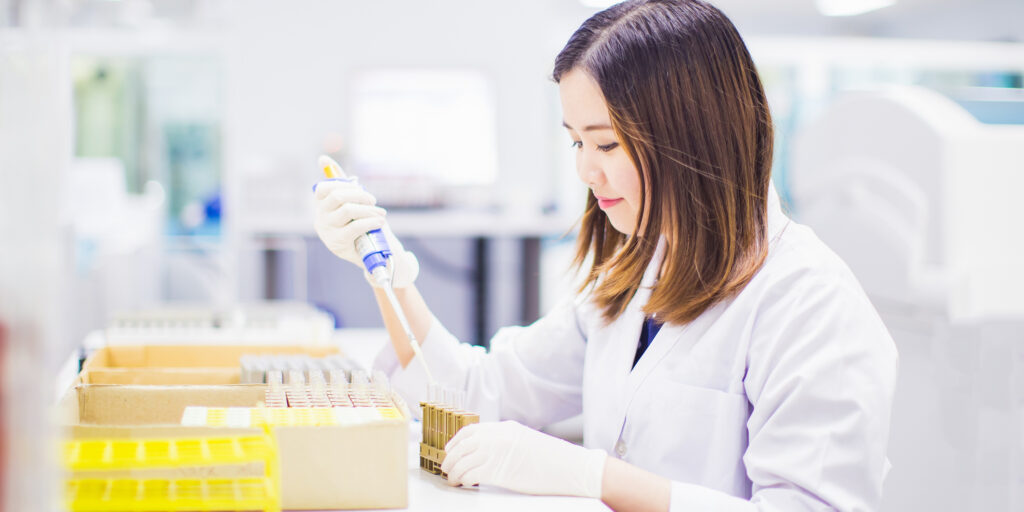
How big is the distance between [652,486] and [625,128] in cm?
40

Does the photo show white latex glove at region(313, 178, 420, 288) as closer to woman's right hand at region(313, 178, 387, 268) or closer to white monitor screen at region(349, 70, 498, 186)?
woman's right hand at region(313, 178, 387, 268)

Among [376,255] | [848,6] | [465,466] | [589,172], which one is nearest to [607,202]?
[589,172]

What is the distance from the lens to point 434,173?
14.4ft

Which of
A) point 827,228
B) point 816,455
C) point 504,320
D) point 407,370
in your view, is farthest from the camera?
point 504,320

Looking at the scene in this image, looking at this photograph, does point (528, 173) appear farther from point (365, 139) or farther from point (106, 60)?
point (106, 60)

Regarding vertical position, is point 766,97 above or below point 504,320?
above

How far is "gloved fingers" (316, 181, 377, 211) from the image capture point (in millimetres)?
1071

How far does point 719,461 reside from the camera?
3.18 ft

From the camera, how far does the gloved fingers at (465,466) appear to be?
836mm

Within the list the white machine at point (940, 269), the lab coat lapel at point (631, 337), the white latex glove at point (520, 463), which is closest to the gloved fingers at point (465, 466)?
the white latex glove at point (520, 463)

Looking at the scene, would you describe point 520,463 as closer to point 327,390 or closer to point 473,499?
point 473,499

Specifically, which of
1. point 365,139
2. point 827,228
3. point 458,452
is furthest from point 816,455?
point 365,139

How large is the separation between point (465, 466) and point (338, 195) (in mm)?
407

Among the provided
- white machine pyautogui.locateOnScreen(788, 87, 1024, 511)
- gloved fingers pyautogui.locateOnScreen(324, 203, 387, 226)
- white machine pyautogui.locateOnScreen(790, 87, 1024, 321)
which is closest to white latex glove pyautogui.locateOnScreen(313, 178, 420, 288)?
gloved fingers pyautogui.locateOnScreen(324, 203, 387, 226)
